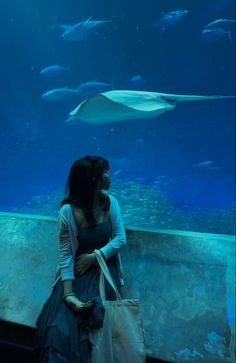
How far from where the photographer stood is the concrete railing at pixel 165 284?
1.97 metres

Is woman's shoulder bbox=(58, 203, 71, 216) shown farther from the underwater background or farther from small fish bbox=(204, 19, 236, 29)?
small fish bbox=(204, 19, 236, 29)

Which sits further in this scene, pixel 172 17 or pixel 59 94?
pixel 59 94

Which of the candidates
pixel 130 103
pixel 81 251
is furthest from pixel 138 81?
pixel 81 251

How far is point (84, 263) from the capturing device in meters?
1.69

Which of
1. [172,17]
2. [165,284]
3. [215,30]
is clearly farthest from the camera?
[172,17]

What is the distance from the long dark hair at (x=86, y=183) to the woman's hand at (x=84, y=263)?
173 millimetres

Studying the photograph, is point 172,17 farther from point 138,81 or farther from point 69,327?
point 69,327

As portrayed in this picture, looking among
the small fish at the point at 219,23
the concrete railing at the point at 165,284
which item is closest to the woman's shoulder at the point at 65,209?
the concrete railing at the point at 165,284

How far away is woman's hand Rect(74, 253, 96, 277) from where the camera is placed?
1682 mm

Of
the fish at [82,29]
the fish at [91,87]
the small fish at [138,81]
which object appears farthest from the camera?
the small fish at [138,81]

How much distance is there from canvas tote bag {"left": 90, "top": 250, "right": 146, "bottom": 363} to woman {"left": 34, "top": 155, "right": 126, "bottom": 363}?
65 millimetres

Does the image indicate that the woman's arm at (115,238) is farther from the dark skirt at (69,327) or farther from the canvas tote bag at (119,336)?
the canvas tote bag at (119,336)

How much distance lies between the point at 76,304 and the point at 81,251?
31 cm

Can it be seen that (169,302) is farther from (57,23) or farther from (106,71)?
(57,23)
